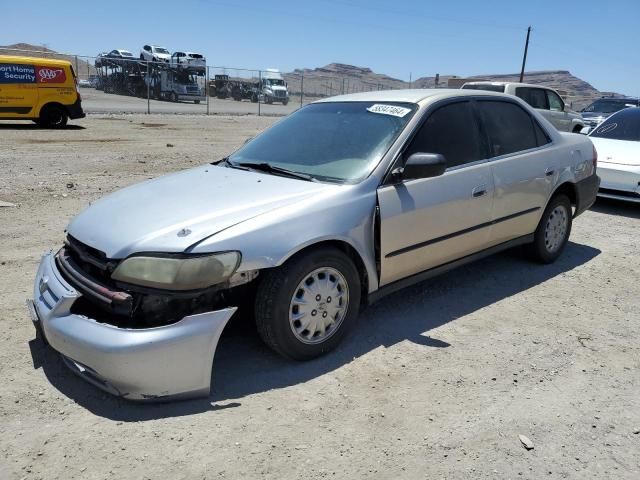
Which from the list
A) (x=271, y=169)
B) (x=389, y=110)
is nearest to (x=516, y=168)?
(x=389, y=110)

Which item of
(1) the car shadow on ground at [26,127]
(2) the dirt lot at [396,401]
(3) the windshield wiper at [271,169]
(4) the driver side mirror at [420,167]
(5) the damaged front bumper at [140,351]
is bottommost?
(2) the dirt lot at [396,401]

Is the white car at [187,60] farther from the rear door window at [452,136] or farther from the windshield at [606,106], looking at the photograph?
the rear door window at [452,136]

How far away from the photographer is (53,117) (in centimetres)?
1598

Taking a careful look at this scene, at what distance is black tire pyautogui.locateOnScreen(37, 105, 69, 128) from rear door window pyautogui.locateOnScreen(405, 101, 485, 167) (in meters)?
14.8

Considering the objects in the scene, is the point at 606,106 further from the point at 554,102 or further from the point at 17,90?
the point at 17,90

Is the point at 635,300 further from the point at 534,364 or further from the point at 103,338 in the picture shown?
the point at 103,338

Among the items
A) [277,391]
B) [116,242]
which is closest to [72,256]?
[116,242]

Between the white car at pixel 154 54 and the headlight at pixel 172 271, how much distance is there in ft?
113

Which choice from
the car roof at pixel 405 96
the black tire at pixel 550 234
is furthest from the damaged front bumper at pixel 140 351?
the black tire at pixel 550 234

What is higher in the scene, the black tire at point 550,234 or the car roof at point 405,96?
the car roof at point 405,96

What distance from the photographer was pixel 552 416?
2.91 meters

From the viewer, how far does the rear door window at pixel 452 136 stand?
12.8 feet

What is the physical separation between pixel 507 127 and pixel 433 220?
1.43 m

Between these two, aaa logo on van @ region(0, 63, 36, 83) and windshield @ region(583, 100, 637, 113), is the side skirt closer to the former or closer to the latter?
aaa logo on van @ region(0, 63, 36, 83)
